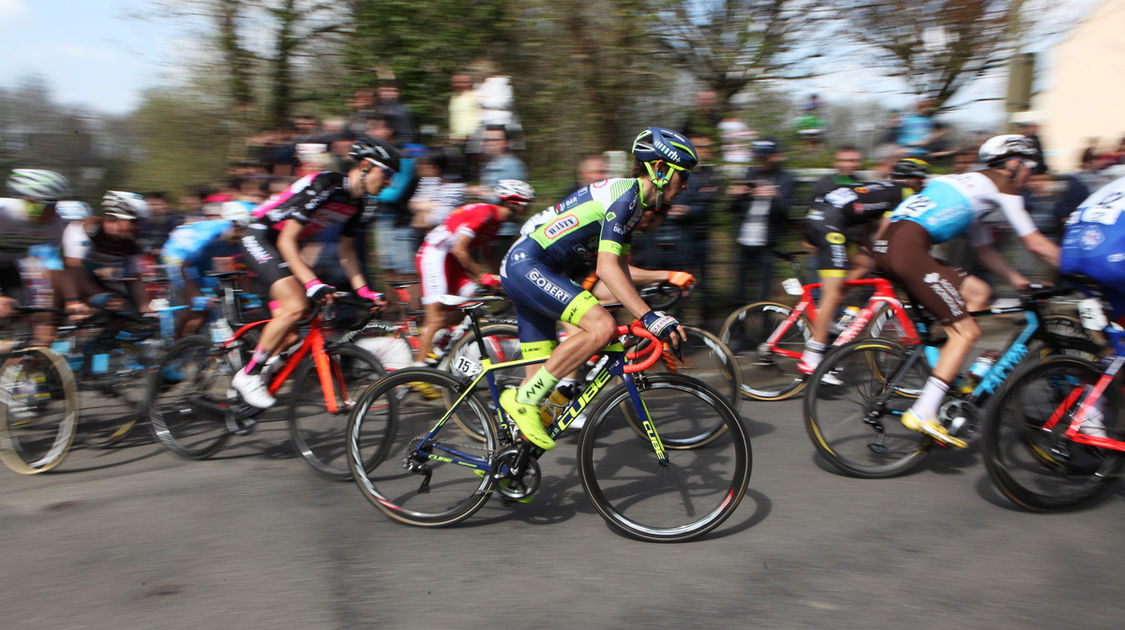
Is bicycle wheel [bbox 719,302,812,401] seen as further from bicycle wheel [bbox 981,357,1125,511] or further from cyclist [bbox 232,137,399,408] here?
cyclist [bbox 232,137,399,408]

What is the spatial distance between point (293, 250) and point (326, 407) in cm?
103

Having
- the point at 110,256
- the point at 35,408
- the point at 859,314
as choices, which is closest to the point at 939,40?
the point at 859,314

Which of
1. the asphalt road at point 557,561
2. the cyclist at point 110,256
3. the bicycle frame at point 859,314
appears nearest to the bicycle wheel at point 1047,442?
the asphalt road at point 557,561

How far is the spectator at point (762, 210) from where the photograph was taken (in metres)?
7.76

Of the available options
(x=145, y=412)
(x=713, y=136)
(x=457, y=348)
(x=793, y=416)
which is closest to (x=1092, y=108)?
(x=713, y=136)

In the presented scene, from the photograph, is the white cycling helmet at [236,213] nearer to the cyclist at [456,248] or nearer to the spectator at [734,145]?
the cyclist at [456,248]

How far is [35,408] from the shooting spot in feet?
18.2

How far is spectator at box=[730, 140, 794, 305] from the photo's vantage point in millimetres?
7762

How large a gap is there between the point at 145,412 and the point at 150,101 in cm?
1049

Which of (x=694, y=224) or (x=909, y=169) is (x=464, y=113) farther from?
(x=909, y=169)

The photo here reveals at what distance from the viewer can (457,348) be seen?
611 cm

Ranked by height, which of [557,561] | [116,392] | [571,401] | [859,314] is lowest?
[557,561]

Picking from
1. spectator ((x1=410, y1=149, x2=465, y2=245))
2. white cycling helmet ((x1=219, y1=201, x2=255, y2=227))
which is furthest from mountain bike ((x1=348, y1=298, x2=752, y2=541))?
white cycling helmet ((x1=219, y1=201, x2=255, y2=227))

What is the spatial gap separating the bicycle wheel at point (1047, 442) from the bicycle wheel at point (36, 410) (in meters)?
5.74
